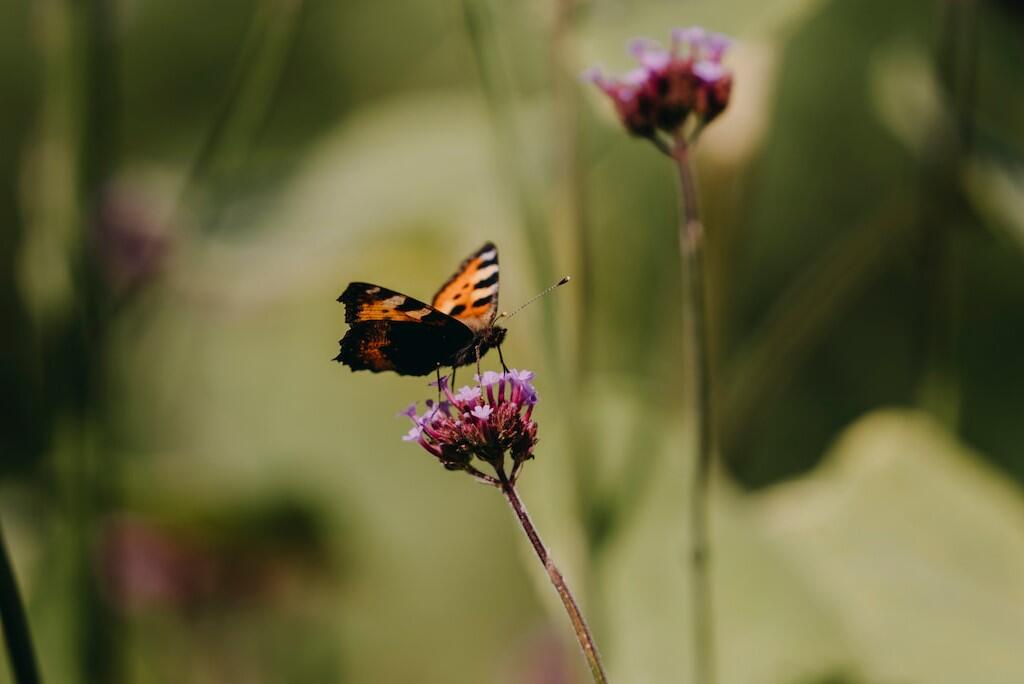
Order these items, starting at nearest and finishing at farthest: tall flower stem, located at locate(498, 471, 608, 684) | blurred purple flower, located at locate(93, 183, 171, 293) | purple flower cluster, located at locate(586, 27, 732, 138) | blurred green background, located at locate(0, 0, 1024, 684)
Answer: tall flower stem, located at locate(498, 471, 608, 684), purple flower cluster, located at locate(586, 27, 732, 138), blurred green background, located at locate(0, 0, 1024, 684), blurred purple flower, located at locate(93, 183, 171, 293)

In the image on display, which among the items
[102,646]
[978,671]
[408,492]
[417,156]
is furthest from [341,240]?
[978,671]

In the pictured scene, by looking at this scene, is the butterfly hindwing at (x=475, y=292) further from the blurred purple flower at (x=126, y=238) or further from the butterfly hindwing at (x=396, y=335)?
the blurred purple flower at (x=126, y=238)

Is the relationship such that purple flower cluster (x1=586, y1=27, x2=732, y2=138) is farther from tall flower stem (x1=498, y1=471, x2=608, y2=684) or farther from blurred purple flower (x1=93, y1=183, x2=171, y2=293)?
blurred purple flower (x1=93, y1=183, x2=171, y2=293)

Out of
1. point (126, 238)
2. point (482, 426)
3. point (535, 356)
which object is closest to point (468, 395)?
point (482, 426)

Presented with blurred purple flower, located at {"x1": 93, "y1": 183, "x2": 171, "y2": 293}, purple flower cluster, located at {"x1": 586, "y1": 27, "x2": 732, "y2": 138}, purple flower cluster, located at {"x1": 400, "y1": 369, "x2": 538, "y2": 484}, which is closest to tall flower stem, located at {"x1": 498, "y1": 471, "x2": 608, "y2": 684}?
purple flower cluster, located at {"x1": 400, "y1": 369, "x2": 538, "y2": 484}

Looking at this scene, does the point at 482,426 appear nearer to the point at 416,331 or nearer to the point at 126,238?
the point at 416,331

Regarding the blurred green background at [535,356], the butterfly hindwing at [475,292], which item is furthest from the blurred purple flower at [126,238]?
the butterfly hindwing at [475,292]
